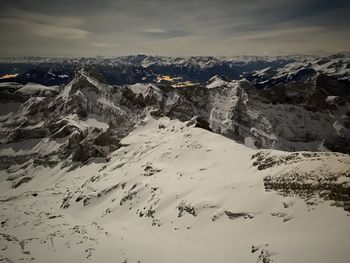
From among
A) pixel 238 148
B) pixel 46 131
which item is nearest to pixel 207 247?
pixel 238 148

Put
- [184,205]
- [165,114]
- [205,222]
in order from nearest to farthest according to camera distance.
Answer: [205,222] → [184,205] → [165,114]

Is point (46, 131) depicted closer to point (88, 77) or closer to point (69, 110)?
point (69, 110)

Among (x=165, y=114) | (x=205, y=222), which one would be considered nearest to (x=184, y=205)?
(x=205, y=222)

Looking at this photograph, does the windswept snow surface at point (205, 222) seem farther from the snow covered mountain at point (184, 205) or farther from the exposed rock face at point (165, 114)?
the exposed rock face at point (165, 114)

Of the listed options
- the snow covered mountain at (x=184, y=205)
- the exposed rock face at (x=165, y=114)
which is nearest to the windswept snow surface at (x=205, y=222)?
the snow covered mountain at (x=184, y=205)

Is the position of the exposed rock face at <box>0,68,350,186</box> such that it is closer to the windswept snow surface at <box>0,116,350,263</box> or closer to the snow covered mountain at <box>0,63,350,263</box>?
the snow covered mountain at <box>0,63,350,263</box>

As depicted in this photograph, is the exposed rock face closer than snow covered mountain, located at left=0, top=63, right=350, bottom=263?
No

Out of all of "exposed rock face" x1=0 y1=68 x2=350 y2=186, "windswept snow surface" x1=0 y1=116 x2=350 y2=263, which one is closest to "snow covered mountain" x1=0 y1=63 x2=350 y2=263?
"windswept snow surface" x1=0 y1=116 x2=350 y2=263

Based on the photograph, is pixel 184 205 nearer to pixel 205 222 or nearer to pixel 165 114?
pixel 205 222
